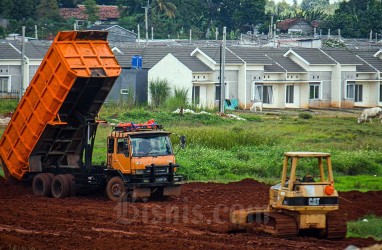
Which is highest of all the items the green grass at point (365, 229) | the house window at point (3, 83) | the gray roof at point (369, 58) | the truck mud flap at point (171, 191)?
the gray roof at point (369, 58)

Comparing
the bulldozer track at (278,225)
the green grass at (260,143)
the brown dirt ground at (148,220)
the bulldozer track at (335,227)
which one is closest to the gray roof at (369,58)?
the green grass at (260,143)

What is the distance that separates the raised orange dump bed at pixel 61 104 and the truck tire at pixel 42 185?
330 millimetres

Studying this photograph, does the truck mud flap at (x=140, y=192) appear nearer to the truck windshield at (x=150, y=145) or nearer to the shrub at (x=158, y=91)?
the truck windshield at (x=150, y=145)

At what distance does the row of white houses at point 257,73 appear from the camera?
66062mm

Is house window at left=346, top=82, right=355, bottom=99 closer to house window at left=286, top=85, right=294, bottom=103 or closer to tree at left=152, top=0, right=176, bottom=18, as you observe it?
house window at left=286, top=85, right=294, bottom=103

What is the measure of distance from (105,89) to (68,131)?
1589 mm

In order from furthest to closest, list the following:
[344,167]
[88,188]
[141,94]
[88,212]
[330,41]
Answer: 1. [330,41]
2. [141,94]
3. [344,167]
4. [88,188]
5. [88,212]

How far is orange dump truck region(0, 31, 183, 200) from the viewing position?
26.2 meters

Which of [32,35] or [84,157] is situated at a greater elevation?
[32,35]

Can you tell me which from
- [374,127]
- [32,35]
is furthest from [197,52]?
[32,35]

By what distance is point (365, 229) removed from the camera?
21.0m

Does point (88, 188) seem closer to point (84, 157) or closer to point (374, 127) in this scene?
point (84, 157)

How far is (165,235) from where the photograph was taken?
19766mm

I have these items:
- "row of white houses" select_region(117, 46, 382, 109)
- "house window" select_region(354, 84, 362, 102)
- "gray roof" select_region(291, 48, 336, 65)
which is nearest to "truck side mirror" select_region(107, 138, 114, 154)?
"row of white houses" select_region(117, 46, 382, 109)
